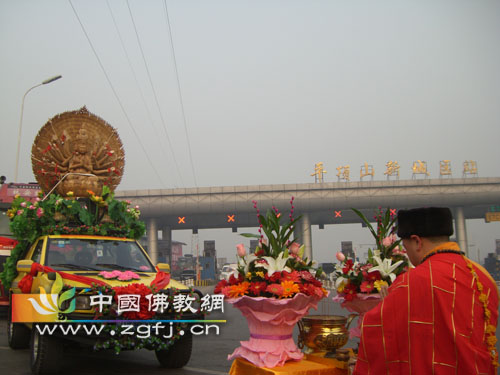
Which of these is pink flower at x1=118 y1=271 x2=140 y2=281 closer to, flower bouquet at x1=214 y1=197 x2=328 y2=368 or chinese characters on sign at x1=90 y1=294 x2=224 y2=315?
chinese characters on sign at x1=90 y1=294 x2=224 y2=315

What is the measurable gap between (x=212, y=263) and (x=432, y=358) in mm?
57720

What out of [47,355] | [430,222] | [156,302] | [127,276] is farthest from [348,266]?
[47,355]

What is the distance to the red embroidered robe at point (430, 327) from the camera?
7.45ft

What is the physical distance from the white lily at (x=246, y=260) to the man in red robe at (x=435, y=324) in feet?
Result: 4.72

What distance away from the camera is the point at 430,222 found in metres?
2.56

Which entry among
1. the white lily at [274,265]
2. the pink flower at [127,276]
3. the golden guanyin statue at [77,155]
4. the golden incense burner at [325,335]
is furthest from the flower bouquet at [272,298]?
the golden guanyin statue at [77,155]

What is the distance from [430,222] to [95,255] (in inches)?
239

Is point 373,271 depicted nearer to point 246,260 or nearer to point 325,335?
point 325,335

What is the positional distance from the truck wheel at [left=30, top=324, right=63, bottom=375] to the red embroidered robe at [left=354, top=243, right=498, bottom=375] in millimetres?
4945

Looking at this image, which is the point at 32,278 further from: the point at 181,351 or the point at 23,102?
the point at 23,102

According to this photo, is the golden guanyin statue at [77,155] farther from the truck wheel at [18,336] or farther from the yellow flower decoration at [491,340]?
the yellow flower decoration at [491,340]

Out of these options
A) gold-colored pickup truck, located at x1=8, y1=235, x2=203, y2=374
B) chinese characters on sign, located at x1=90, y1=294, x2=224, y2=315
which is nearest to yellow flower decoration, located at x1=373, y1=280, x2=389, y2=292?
chinese characters on sign, located at x1=90, y1=294, x2=224, y2=315

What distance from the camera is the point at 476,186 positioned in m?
44.4

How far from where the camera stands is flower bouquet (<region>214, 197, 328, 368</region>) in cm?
353
